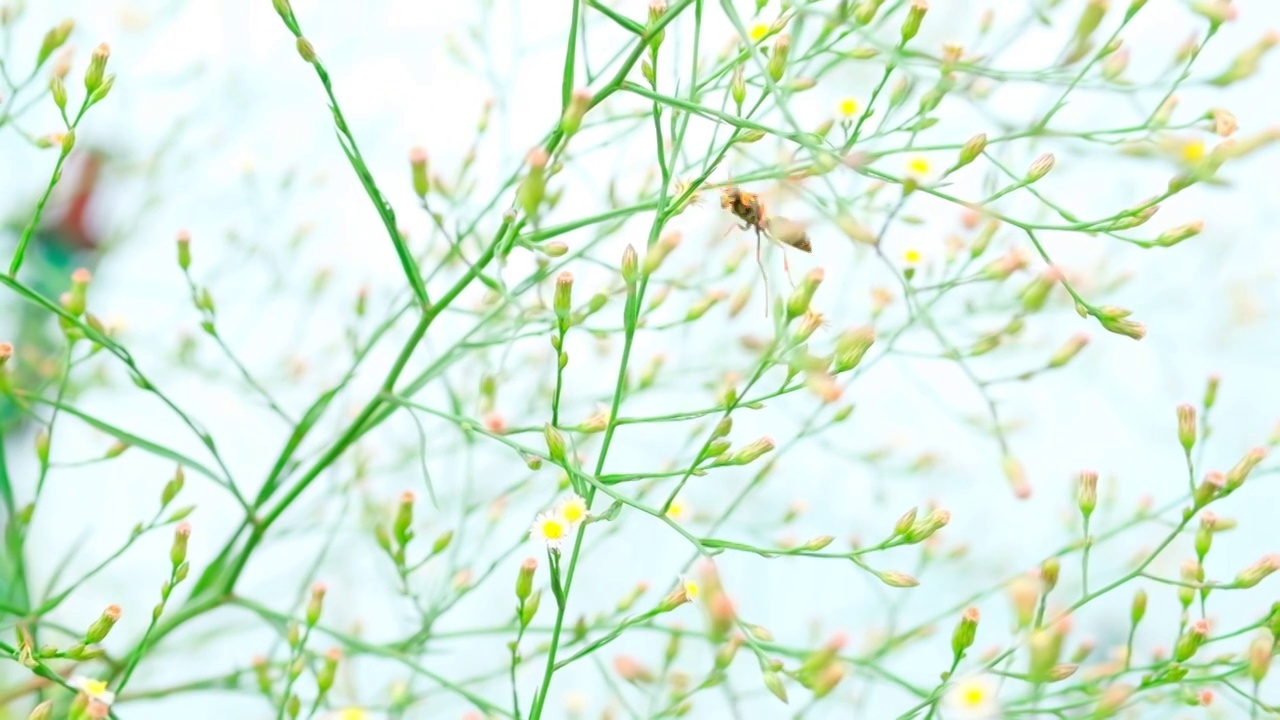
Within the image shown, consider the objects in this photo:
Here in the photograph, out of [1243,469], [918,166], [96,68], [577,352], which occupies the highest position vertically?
[577,352]

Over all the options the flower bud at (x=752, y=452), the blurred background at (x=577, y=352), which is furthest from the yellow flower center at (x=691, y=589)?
the blurred background at (x=577, y=352)

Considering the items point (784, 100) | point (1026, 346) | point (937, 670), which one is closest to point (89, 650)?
point (784, 100)

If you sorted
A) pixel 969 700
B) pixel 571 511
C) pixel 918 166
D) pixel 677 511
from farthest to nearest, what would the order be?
pixel 918 166 < pixel 677 511 < pixel 571 511 < pixel 969 700

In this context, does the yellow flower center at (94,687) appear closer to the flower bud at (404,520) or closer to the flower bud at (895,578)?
the flower bud at (404,520)

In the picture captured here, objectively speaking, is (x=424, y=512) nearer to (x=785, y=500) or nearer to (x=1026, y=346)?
(x=785, y=500)

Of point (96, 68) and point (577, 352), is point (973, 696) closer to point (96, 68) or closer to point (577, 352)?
point (96, 68)

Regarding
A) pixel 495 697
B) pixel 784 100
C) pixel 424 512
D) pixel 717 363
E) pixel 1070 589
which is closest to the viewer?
pixel 784 100

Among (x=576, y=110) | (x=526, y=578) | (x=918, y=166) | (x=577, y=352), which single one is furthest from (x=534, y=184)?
(x=577, y=352)
